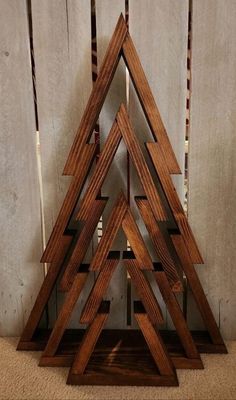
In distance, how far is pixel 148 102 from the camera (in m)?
1.06

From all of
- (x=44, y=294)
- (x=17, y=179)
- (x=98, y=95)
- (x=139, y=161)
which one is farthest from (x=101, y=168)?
(x=44, y=294)

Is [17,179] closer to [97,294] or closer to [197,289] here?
[97,294]

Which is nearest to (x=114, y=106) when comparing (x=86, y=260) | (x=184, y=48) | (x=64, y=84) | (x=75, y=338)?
(x=64, y=84)

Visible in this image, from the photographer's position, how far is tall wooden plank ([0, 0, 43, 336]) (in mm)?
1132

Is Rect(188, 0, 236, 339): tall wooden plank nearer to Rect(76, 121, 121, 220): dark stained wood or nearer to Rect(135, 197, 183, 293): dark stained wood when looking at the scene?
Rect(135, 197, 183, 293): dark stained wood

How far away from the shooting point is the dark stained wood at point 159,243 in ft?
3.56

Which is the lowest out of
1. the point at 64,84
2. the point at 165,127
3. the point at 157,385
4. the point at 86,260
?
the point at 157,385

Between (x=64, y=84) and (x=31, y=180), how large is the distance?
1.07 ft

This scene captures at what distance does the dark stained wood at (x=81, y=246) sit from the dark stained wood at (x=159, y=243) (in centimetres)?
12

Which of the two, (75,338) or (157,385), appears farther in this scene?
(75,338)

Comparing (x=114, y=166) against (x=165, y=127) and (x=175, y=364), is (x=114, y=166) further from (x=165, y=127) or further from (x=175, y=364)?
(x=175, y=364)

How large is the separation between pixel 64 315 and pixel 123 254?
263 mm

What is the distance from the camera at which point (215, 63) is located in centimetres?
111

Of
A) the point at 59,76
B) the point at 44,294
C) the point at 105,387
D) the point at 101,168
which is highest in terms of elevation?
the point at 59,76
